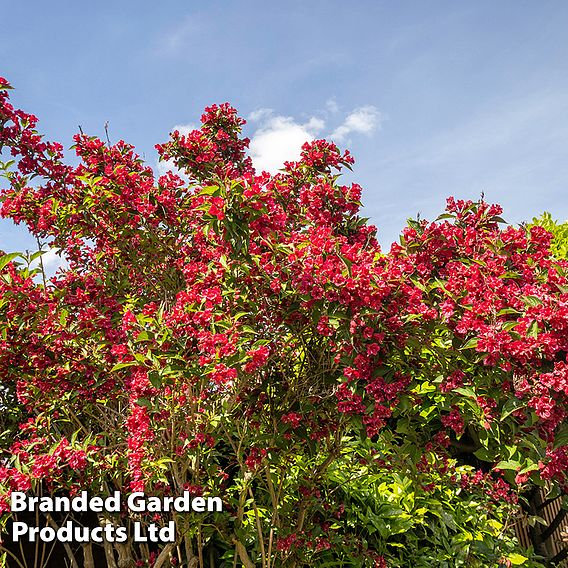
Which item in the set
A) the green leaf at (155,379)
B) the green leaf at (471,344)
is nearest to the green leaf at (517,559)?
the green leaf at (471,344)

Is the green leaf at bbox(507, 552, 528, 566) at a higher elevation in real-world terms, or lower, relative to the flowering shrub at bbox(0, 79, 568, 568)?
lower

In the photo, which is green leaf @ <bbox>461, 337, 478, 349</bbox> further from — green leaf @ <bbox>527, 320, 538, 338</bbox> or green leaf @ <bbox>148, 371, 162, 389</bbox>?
green leaf @ <bbox>148, 371, 162, 389</bbox>

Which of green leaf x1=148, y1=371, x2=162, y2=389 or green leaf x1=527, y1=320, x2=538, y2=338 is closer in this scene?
green leaf x1=527, y1=320, x2=538, y2=338

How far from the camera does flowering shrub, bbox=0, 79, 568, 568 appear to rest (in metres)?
2.88

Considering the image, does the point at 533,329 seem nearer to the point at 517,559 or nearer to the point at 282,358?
the point at 282,358

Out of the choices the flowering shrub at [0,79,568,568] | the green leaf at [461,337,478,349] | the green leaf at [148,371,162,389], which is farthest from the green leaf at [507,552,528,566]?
the green leaf at [148,371,162,389]

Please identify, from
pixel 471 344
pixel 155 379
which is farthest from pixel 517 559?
pixel 155 379

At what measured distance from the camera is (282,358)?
3480mm

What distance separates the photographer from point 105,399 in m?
4.03

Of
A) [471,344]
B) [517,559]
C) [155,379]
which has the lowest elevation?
[517,559]

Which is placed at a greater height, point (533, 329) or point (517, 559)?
point (533, 329)

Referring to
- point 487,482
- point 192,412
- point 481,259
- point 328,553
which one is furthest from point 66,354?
point 487,482

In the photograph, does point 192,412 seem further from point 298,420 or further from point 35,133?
point 35,133

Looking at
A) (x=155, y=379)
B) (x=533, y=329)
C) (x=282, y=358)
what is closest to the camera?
(x=533, y=329)
